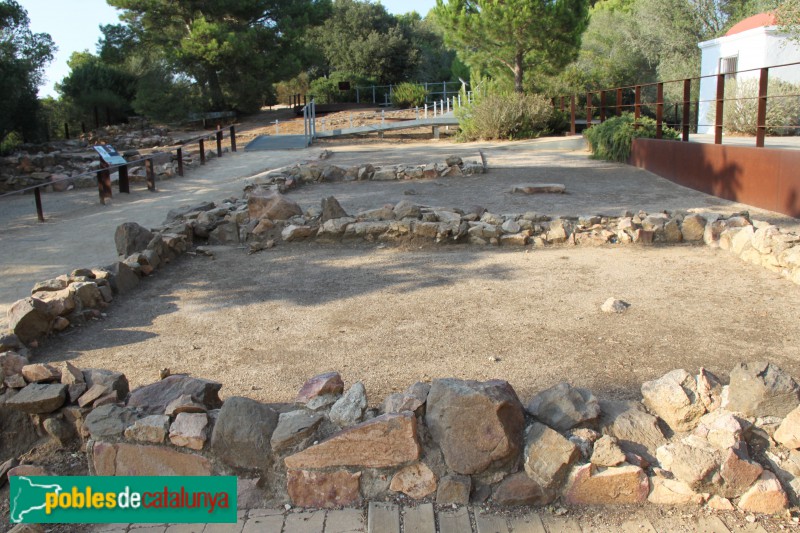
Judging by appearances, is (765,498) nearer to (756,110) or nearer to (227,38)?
(756,110)

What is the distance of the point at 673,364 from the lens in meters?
4.03

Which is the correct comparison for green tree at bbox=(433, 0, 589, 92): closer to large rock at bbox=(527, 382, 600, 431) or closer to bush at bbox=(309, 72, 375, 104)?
bush at bbox=(309, 72, 375, 104)

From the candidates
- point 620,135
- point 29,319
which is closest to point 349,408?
point 29,319

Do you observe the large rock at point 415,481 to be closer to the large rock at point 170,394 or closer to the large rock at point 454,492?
the large rock at point 454,492

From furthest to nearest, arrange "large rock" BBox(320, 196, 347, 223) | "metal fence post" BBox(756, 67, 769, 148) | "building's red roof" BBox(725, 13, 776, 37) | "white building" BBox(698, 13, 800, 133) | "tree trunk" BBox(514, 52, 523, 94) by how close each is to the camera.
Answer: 1. "tree trunk" BBox(514, 52, 523, 94)
2. "building's red roof" BBox(725, 13, 776, 37)
3. "white building" BBox(698, 13, 800, 133)
4. "metal fence post" BBox(756, 67, 769, 148)
5. "large rock" BBox(320, 196, 347, 223)

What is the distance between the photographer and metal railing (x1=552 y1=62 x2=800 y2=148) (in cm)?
888

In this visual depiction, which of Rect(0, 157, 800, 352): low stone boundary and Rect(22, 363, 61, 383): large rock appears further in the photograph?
Rect(0, 157, 800, 352): low stone boundary

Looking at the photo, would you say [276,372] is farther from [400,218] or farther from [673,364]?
[400,218]

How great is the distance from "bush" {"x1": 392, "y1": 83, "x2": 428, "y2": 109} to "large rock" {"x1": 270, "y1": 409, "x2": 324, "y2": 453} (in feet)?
104

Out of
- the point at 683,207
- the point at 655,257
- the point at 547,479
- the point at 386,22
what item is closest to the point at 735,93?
the point at 683,207

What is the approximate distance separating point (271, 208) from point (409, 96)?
2684 centimetres

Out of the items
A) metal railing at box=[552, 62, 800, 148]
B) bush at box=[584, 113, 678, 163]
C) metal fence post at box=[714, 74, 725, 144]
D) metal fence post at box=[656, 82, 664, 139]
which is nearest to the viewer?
metal railing at box=[552, 62, 800, 148]

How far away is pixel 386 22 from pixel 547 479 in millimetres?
42280

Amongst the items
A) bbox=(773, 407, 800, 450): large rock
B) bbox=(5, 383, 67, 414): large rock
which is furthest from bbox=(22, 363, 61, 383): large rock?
bbox=(773, 407, 800, 450): large rock
